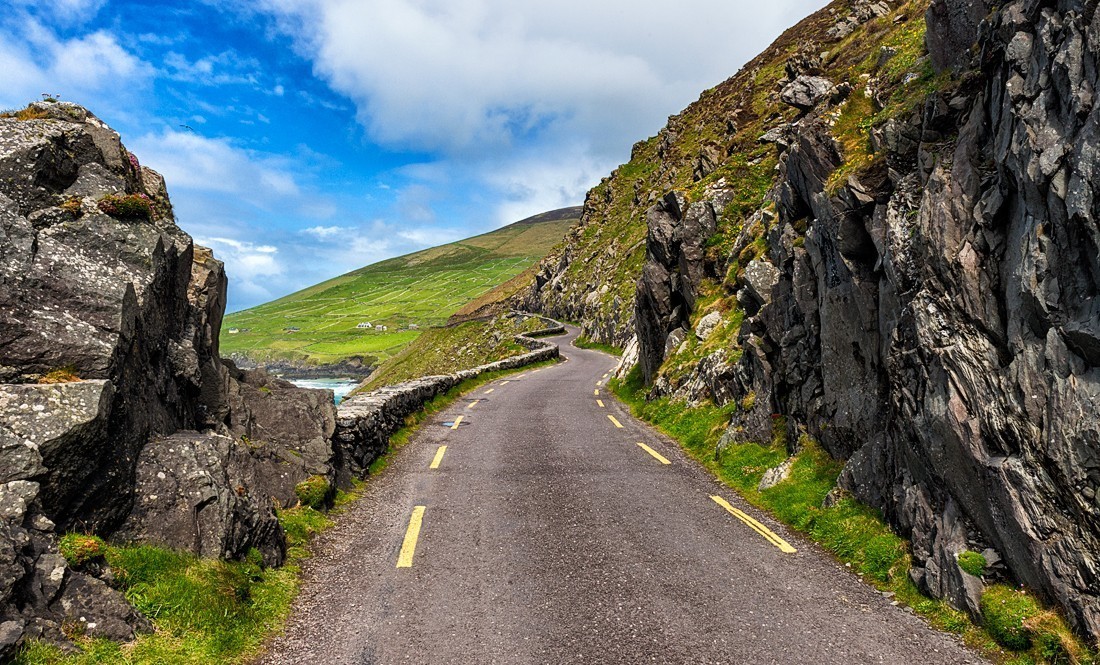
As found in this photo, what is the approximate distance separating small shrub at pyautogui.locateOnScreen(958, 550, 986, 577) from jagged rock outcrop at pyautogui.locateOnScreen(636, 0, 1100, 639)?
0.41 feet

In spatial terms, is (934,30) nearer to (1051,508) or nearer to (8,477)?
(1051,508)

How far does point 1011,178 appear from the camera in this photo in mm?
6945

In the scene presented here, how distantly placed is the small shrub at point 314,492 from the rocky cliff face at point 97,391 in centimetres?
21

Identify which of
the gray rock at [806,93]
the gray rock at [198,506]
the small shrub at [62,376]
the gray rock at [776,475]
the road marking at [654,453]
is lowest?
the road marking at [654,453]

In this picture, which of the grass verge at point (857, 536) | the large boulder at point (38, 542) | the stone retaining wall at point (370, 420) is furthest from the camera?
the stone retaining wall at point (370, 420)

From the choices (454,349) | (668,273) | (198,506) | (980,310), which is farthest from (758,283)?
(454,349)

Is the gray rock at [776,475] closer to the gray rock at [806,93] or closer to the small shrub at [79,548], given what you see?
the small shrub at [79,548]

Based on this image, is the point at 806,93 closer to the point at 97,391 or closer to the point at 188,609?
the point at 97,391

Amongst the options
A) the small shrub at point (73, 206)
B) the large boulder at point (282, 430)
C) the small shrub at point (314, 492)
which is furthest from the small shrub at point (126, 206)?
the small shrub at point (314, 492)

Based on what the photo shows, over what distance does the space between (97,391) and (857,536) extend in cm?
1044

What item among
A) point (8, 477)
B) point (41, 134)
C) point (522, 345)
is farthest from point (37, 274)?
point (522, 345)

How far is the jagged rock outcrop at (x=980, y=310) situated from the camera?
5.75 meters

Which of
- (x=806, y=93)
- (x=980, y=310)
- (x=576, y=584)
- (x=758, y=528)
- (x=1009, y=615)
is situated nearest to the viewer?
(x=1009, y=615)

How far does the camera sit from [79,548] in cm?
538
